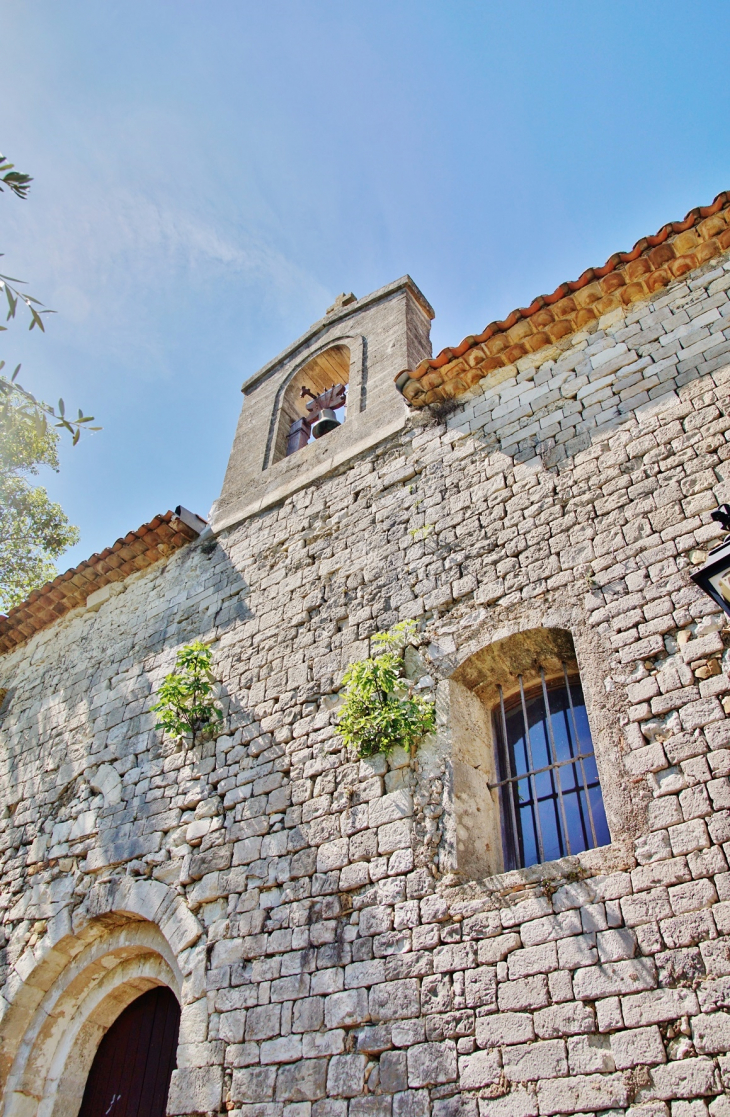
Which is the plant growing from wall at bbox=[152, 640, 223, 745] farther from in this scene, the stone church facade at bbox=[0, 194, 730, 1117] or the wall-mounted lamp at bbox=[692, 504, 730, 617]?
the wall-mounted lamp at bbox=[692, 504, 730, 617]

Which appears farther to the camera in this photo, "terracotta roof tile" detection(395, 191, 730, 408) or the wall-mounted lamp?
"terracotta roof tile" detection(395, 191, 730, 408)

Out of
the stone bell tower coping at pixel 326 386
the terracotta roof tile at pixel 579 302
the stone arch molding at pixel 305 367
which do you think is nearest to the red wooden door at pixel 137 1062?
the stone bell tower coping at pixel 326 386

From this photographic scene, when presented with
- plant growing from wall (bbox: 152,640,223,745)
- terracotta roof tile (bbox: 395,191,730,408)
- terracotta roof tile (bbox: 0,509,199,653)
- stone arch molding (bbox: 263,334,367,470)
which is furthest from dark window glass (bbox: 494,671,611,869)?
terracotta roof tile (bbox: 0,509,199,653)

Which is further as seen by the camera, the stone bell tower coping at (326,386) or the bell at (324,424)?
the bell at (324,424)

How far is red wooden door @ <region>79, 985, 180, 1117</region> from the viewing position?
17.7ft

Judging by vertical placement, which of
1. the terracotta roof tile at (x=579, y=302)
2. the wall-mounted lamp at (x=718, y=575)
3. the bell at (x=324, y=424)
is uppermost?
the bell at (x=324, y=424)

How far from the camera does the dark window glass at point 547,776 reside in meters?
4.45

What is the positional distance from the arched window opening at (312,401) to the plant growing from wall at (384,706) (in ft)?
11.1

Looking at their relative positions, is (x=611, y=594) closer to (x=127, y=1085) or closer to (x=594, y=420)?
(x=594, y=420)

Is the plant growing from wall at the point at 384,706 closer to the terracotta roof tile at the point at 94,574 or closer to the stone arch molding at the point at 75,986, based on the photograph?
the stone arch molding at the point at 75,986

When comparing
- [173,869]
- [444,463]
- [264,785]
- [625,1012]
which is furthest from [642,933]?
[444,463]

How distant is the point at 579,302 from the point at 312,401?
3701 millimetres

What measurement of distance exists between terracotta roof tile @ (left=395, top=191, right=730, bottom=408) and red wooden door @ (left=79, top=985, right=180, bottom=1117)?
504 cm

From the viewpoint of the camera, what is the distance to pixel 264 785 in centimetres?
557
